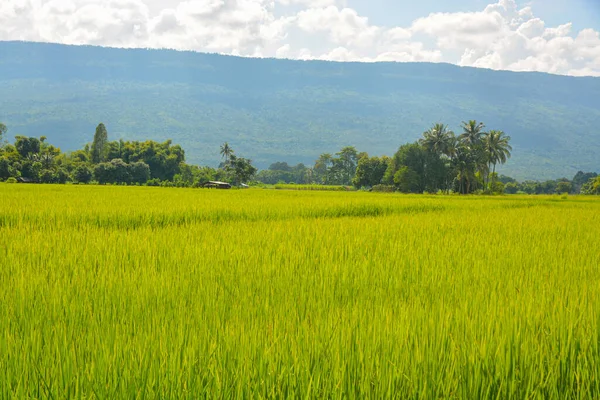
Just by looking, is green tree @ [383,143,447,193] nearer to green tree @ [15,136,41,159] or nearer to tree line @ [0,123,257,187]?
tree line @ [0,123,257,187]

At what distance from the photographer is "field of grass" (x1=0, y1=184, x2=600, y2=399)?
1.49 metres

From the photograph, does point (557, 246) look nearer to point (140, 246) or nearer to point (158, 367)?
point (140, 246)

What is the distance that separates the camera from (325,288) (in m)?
3.06

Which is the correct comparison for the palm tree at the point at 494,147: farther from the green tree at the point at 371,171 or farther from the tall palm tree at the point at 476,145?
the green tree at the point at 371,171

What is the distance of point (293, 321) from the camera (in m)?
2.14

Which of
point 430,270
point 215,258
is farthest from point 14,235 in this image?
point 430,270

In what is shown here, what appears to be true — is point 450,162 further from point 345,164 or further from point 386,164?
point 345,164

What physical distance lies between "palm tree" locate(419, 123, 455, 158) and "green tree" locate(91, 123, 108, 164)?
6392 centimetres

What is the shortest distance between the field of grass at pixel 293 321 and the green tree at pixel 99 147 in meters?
93.4

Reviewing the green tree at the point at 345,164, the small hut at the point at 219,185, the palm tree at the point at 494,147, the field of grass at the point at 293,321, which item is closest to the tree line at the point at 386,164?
the palm tree at the point at 494,147

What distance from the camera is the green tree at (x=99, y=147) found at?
89.8 meters

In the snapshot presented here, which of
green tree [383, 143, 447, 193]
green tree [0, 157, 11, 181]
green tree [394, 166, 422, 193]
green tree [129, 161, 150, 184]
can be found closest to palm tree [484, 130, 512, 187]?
green tree [383, 143, 447, 193]

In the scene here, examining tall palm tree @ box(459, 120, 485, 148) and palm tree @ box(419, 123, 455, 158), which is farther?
palm tree @ box(419, 123, 455, 158)

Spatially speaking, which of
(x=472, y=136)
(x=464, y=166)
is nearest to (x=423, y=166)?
(x=464, y=166)
